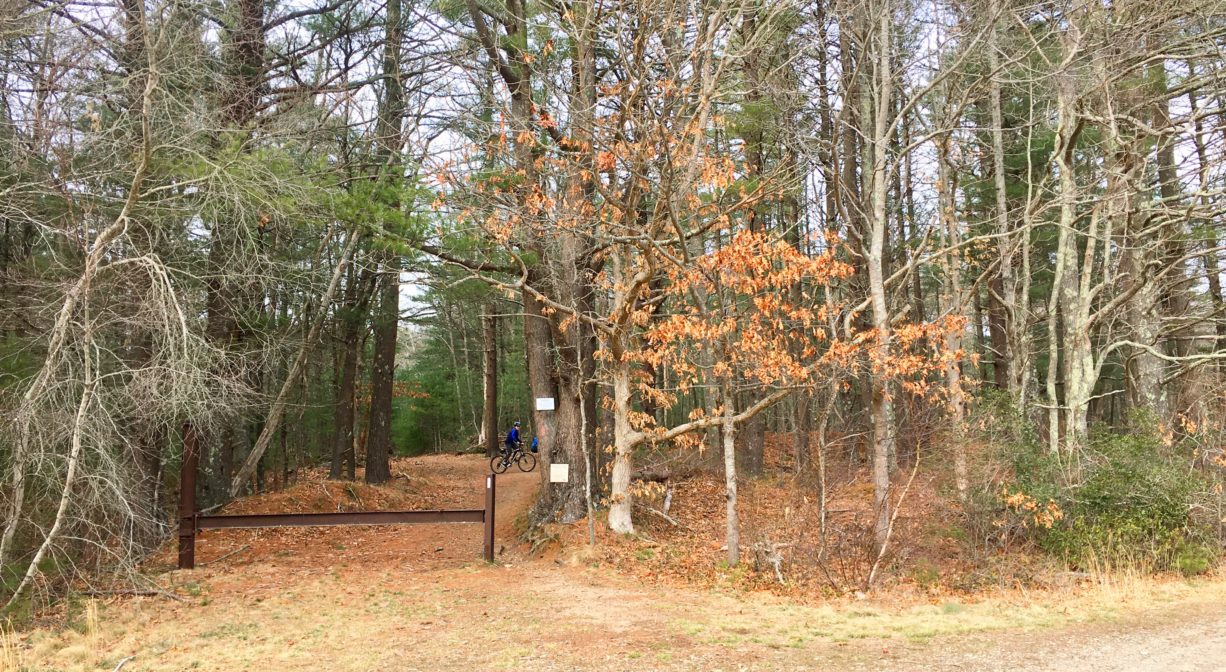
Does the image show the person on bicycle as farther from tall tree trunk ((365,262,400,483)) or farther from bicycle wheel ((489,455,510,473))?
tall tree trunk ((365,262,400,483))

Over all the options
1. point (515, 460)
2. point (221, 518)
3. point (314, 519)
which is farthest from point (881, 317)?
point (515, 460)

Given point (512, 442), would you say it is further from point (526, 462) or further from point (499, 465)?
point (526, 462)

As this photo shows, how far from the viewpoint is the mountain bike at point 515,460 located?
20453 mm

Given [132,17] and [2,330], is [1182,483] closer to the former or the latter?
[132,17]

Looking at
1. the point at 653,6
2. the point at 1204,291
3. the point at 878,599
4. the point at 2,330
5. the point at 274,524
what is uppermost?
the point at 653,6

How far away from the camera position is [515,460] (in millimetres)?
20844

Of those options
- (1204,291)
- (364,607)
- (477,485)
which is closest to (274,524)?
(364,607)

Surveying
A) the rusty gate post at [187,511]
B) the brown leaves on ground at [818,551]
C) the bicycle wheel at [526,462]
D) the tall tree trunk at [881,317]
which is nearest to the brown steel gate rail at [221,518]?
the rusty gate post at [187,511]

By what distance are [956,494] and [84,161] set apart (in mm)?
10949

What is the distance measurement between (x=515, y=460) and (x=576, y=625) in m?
14.1

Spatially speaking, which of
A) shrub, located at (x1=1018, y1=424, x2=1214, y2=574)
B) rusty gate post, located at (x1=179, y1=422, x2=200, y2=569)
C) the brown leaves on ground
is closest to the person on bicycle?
the brown leaves on ground

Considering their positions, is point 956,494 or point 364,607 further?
point 956,494

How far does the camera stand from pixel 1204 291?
16.7 meters

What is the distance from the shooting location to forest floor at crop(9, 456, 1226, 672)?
5695mm
